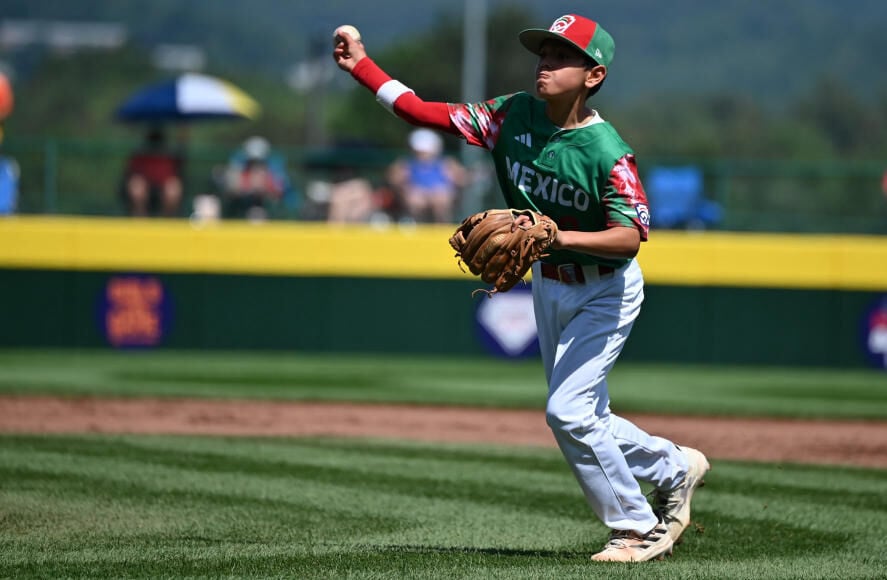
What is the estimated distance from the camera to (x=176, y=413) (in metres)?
10.7

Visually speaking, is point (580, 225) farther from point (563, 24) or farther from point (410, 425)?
point (410, 425)

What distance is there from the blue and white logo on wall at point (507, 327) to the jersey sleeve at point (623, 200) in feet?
32.4

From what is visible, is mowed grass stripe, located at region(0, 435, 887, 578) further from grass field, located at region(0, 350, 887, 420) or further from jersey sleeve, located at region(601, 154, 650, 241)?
grass field, located at region(0, 350, 887, 420)

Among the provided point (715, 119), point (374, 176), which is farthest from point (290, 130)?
point (374, 176)

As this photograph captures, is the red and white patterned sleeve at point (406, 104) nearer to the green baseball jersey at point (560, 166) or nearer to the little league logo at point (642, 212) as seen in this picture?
the green baseball jersey at point (560, 166)

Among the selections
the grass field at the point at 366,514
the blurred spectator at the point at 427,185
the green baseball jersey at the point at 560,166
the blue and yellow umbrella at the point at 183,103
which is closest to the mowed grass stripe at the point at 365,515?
the grass field at the point at 366,514

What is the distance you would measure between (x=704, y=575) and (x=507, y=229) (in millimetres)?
1513

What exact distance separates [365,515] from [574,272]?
180 cm

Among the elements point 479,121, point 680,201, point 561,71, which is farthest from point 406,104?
point 680,201

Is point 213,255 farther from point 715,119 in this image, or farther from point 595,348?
point 715,119

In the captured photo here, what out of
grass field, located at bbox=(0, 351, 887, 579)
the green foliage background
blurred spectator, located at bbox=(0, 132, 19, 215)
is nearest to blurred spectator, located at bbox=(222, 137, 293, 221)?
the green foliage background

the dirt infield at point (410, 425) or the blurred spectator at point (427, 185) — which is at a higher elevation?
the blurred spectator at point (427, 185)

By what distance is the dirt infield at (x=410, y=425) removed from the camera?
31.9ft

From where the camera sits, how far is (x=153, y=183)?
53.3ft
